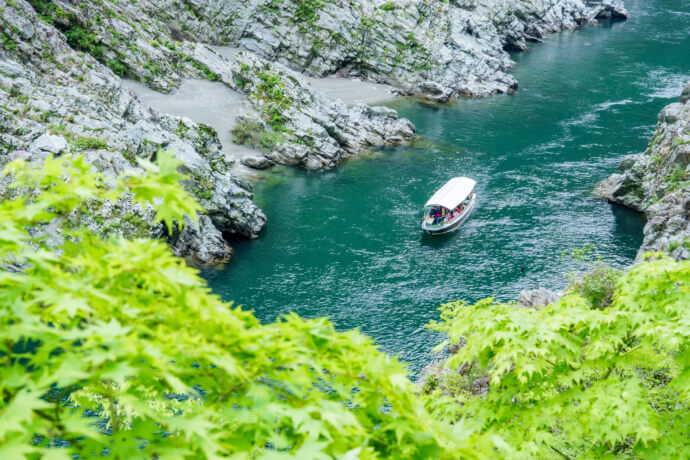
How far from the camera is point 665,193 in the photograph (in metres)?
40.2

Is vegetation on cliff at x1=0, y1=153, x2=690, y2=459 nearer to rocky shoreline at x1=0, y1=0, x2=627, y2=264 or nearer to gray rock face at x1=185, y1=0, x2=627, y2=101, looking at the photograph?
rocky shoreline at x1=0, y1=0, x2=627, y2=264

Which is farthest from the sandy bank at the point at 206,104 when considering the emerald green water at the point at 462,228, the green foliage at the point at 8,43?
the green foliage at the point at 8,43

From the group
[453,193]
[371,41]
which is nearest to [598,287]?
[453,193]

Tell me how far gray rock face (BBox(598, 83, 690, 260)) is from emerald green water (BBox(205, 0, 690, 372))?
201cm

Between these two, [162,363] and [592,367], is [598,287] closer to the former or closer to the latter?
[592,367]

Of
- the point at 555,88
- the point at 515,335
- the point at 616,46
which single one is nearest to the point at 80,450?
the point at 515,335

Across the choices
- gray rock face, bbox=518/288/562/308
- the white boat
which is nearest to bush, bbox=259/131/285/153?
the white boat

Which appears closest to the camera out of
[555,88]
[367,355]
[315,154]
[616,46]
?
[367,355]

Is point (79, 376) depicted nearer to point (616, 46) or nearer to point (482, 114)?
point (482, 114)

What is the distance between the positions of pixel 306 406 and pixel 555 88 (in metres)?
90.6

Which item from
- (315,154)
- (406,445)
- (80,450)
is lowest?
(315,154)

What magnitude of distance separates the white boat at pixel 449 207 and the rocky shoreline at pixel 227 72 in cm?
1540

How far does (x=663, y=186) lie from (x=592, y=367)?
38.8 m

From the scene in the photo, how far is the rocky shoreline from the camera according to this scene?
131 ft
